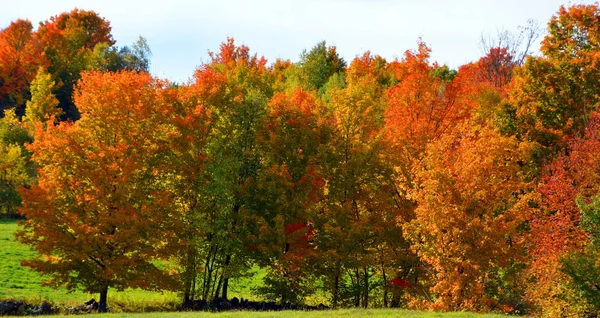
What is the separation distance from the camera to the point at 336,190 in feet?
125

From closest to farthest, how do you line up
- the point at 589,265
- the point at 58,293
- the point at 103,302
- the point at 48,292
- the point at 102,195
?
1. the point at 589,265
2. the point at 102,195
3. the point at 103,302
4. the point at 48,292
5. the point at 58,293

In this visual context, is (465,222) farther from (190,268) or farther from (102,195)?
(102,195)

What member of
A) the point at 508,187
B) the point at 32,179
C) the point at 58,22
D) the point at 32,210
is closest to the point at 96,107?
the point at 32,210

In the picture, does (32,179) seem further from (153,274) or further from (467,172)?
(467,172)

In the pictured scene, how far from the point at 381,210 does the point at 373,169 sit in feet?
8.97

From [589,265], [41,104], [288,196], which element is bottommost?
[589,265]

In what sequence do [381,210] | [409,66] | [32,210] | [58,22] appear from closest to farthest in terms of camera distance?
1. [32,210]
2. [381,210]
3. [409,66]
4. [58,22]

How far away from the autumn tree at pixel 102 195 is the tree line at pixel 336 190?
0.36 ft

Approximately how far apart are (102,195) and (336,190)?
47.1 ft

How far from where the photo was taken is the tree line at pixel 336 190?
1206 inches

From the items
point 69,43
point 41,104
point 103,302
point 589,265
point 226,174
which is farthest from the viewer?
point 69,43

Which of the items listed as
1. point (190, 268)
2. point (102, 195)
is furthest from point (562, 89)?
point (102, 195)

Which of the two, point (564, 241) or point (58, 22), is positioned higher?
point (58, 22)

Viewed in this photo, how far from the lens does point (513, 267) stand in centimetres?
3525
